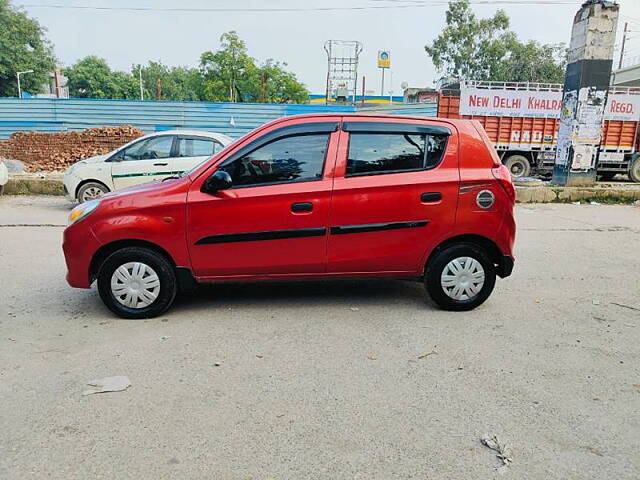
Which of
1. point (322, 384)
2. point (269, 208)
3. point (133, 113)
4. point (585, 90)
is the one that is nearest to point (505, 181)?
point (269, 208)

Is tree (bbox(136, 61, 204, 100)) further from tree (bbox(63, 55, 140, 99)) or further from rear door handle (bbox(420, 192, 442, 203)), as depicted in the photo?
rear door handle (bbox(420, 192, 442, 203))

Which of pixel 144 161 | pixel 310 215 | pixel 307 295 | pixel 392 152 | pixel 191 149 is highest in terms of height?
pixel 392 152

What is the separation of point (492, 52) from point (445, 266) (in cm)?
4230

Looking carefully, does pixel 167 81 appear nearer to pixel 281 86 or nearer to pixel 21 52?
pixel 21 52

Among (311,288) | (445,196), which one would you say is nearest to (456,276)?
(445,196)

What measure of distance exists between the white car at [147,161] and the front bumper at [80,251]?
205 inches

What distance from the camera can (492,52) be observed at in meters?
41.6

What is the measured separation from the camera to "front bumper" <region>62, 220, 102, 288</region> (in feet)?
14.2

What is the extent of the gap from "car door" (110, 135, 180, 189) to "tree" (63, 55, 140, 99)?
2713 inches

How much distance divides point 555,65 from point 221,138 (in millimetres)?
38625

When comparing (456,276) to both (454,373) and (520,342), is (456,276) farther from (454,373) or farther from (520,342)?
(454,373)

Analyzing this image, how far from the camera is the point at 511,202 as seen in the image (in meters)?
4.56

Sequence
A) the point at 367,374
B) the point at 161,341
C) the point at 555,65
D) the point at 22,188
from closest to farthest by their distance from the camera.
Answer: the point at 367,374, the point at 161,341, the point at 22,188, the point at 555,65

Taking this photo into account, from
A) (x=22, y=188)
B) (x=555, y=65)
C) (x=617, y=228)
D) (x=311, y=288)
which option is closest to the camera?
(x=311, y=288)
